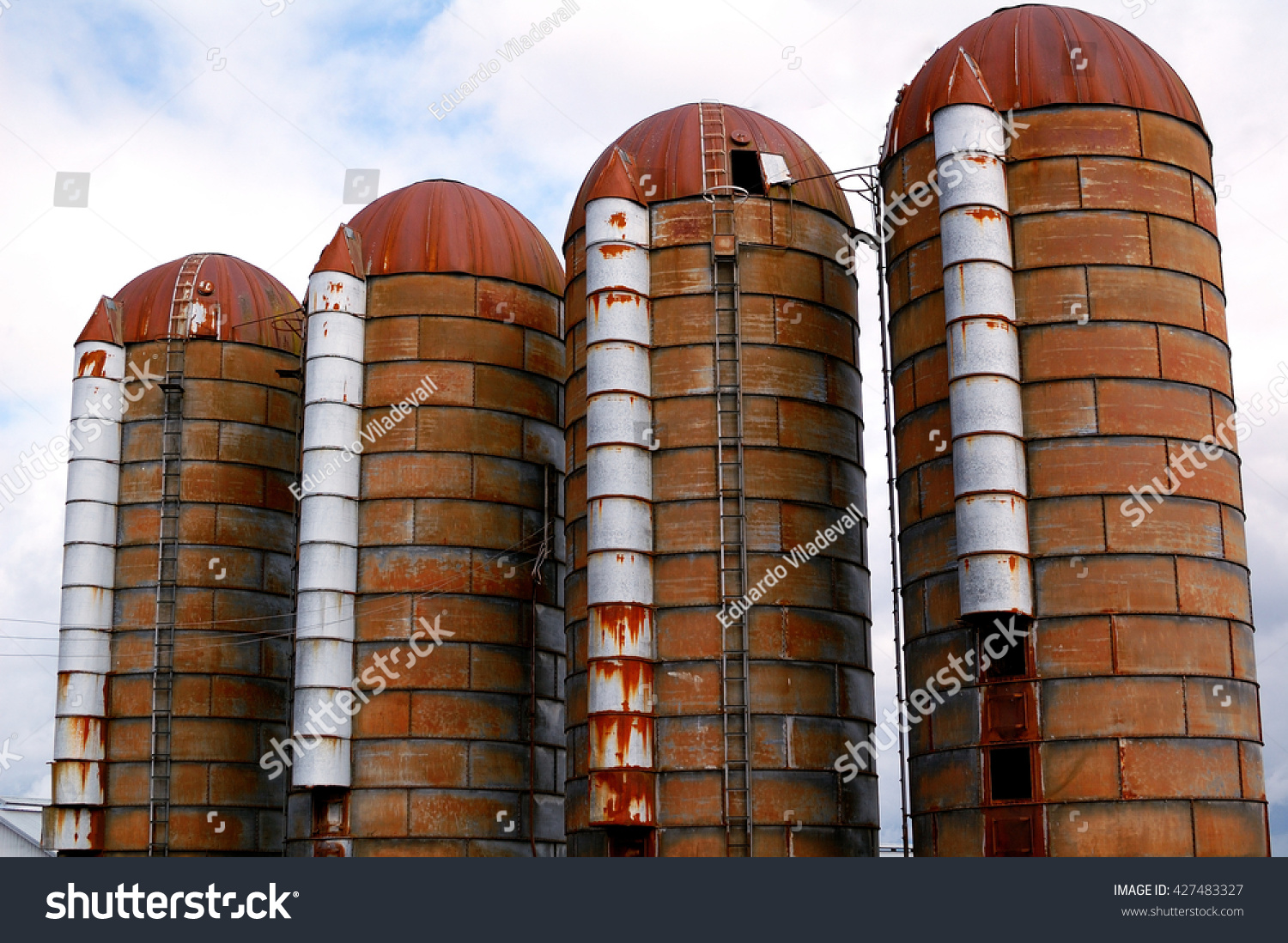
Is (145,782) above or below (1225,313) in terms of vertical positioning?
below

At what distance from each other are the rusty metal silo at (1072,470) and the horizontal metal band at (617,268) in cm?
590

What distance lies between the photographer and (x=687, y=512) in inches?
1341

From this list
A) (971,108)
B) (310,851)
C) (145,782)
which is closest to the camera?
(971,108)

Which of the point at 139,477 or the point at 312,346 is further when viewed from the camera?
the point at 139,477

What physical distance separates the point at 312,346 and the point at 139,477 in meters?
7.49

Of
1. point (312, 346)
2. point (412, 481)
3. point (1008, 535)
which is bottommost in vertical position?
point (1008, 535)

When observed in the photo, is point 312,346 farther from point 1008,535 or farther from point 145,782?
point 1008,535

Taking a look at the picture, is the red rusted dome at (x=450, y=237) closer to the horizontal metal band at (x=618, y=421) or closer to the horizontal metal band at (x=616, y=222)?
the horizontal metal band at (x=616, y=222)

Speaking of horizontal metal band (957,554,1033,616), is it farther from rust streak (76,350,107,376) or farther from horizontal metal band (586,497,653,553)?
rust streak (76,350,107,376)

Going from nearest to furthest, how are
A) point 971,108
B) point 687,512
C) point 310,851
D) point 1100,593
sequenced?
1. point 1100,593
2. point 971,108
3. point 687,512
4. point 310,851

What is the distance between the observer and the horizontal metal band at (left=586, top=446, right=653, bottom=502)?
111ft

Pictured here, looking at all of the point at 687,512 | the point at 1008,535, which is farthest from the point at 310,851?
the point at 1008,535

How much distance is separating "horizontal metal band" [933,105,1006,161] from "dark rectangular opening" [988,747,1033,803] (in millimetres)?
11334

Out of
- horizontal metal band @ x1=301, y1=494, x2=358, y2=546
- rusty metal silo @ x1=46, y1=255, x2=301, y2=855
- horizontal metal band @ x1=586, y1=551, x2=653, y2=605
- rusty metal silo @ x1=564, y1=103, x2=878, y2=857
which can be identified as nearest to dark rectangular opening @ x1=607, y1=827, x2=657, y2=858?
rusty metal silo @ x1=564, y1=103, x2=878, y2=857
